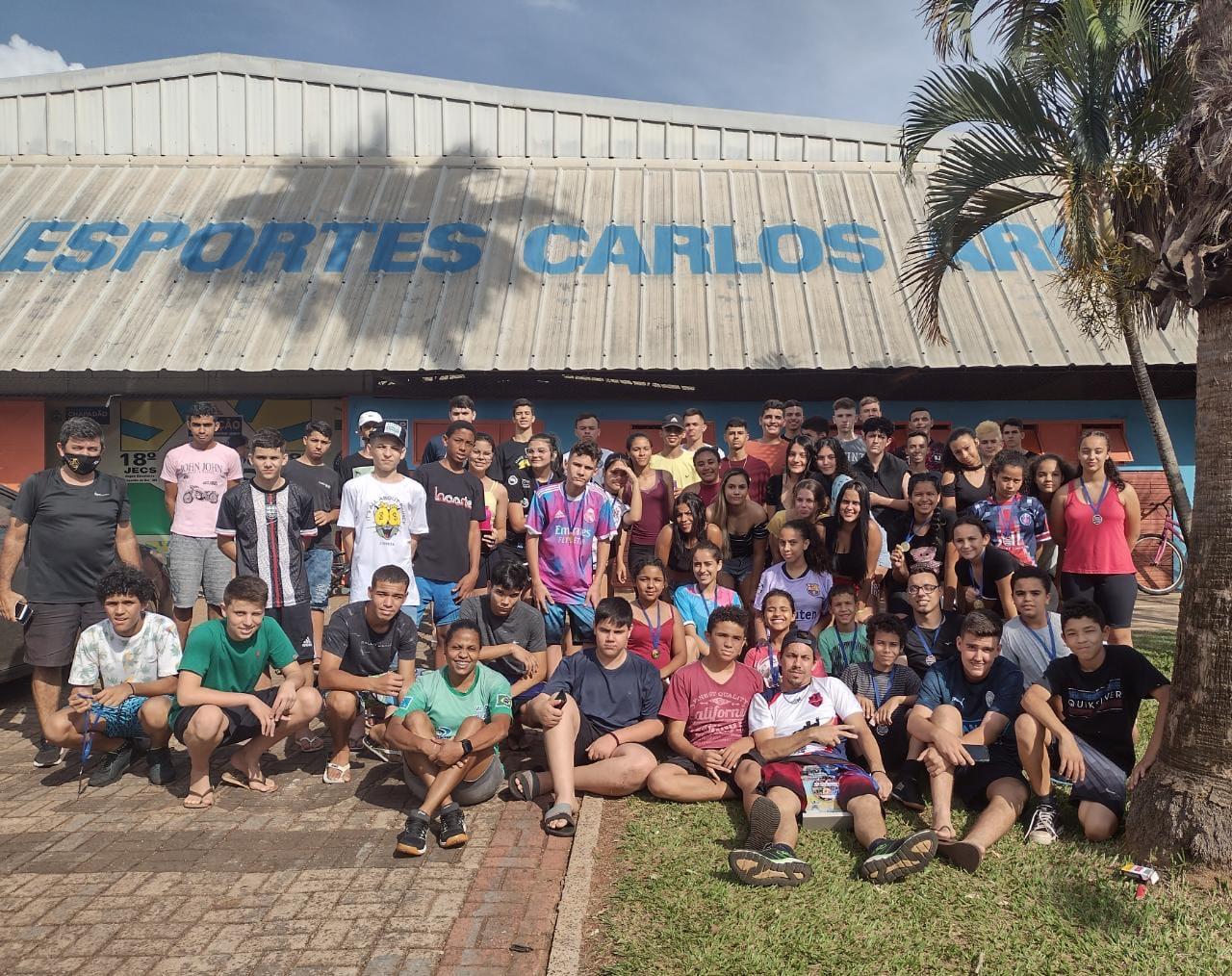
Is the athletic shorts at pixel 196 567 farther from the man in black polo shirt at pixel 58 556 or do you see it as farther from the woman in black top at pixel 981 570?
the woman in black top at pixel 981 570

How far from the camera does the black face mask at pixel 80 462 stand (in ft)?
19.1

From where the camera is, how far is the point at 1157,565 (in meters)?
11.3

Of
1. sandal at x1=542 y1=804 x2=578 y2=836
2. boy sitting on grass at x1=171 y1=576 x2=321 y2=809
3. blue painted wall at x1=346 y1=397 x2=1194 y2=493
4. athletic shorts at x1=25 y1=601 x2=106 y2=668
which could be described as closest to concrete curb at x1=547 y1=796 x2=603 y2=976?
sandal at x1=542 y1=804 x2=578 y2=836

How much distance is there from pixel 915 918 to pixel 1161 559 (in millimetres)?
9583

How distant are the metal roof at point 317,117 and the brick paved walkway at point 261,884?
11605mm

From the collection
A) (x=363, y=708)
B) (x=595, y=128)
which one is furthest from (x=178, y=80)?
(x=363, y=708)

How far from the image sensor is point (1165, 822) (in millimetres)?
3926

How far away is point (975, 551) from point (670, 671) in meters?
2.21

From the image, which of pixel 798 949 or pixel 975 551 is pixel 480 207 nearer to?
pixel 975 551

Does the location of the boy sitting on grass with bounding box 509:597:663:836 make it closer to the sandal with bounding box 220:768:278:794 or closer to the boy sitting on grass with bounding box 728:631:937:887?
the boy sitting on grass with bounding box 728:631:937:887

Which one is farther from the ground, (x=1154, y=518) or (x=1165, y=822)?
(x=1154, y=518)

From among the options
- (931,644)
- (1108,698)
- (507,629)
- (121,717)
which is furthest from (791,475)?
(121,717)

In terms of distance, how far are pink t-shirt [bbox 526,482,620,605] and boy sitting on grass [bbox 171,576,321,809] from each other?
181cm

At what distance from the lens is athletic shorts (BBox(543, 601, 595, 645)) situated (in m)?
6.21
